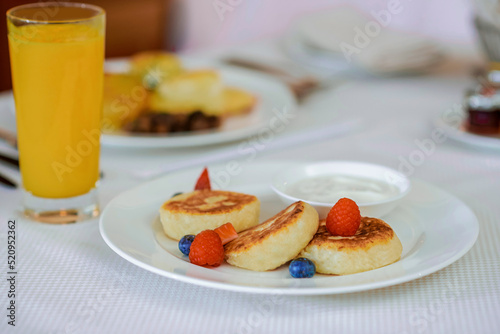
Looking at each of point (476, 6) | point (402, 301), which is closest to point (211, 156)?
point (402, 301)

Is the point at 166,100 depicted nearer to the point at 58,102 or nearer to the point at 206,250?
the point at 58,102

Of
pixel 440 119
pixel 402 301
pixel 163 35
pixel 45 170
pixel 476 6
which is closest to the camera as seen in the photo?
pixel 402 301

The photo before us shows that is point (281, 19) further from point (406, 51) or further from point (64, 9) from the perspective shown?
point (64, 9)

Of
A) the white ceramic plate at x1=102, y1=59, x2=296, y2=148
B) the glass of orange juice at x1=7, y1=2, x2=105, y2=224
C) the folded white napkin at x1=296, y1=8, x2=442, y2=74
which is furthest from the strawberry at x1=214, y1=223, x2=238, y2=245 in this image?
the folded white napkin at x1=296, y1=8, x2=442, y2=74

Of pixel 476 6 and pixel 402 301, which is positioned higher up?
pixel 476 6

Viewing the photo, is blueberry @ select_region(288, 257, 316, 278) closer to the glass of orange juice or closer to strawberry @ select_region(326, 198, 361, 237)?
strawberry @ select_region(326, 198, 361, 237)

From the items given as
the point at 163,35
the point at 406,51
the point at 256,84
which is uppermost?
the point at 406,51

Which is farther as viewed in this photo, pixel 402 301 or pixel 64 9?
pixel 64 9

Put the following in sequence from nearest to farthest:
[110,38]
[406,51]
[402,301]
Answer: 1. [402,301]
2. [406,51]
3. [110,38]

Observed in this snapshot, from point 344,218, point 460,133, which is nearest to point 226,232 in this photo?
point 344,218
